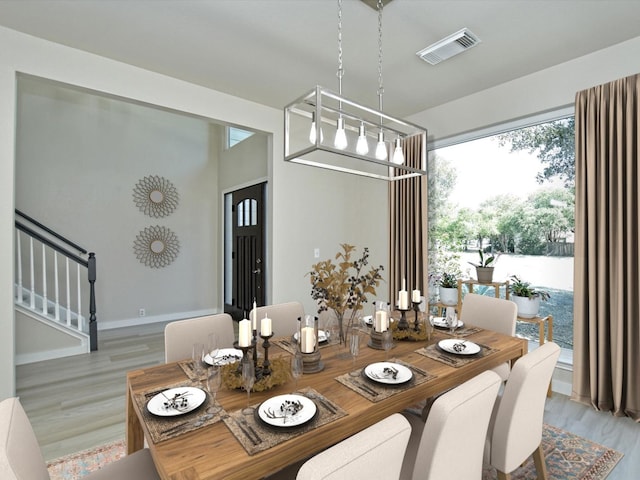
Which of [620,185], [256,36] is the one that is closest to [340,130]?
[256,36]

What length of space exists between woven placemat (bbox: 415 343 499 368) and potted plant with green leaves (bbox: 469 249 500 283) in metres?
1.43

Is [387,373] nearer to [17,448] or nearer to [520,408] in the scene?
[520,408]

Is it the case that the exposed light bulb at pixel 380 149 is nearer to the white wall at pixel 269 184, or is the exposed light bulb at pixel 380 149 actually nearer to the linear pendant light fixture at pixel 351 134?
the linear pendant light fixture at pixel 351 134

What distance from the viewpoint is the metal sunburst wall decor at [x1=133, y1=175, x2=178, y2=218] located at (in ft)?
16.3

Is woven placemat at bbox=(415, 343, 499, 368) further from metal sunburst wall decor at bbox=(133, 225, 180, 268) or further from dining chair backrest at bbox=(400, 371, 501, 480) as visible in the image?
metal sunburst wall decor at bbox=(133, 225, 180, 268)

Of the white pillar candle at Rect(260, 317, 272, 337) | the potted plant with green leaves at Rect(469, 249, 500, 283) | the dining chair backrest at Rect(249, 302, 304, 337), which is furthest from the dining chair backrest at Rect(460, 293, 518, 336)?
the white pillar candle at Rect(260, 317, 272, 337)

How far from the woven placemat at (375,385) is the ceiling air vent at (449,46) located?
2.17 metres

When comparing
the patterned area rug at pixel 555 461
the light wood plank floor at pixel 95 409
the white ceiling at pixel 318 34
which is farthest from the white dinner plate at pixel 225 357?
the white ceiling at pixel 318 34

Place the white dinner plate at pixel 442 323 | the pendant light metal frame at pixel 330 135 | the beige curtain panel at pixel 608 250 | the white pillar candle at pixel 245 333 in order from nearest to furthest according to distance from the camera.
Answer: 1. the white pillar candle at pixel 245 333
2. the pendant light metal frame at pixel 330 135
3. the white dinner plate at pixel 442 323
4. the beige curtain panel at pixel 608 250

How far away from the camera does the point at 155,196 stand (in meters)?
5.09

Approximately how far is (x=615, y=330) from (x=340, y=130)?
2458 mm

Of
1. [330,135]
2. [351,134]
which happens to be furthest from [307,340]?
[330,135]

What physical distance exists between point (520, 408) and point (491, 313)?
3.79 ft

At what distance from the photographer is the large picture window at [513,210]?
281cm
